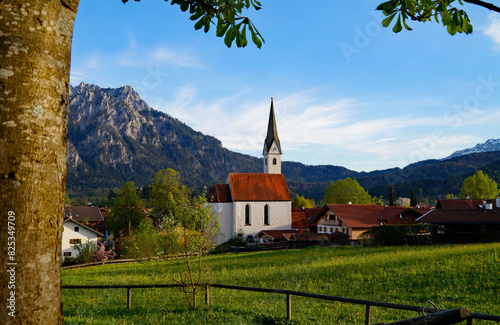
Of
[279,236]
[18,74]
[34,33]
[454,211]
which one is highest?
[34,33]

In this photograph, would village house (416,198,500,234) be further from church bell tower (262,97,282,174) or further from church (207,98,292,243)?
church bell tower (262,97,282,174)

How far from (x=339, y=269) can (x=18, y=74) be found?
72.1ft

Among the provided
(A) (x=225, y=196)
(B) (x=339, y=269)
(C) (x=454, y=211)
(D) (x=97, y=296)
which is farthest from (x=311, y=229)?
(D) (x=97, y=296)

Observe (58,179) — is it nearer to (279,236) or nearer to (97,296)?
(97,296)

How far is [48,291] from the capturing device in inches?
84.1

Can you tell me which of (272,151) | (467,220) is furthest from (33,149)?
(272,151)

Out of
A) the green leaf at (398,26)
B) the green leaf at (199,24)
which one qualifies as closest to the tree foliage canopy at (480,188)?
the green leaf at (398,26)

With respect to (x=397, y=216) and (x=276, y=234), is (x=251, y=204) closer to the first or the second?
(x=276, y=234)

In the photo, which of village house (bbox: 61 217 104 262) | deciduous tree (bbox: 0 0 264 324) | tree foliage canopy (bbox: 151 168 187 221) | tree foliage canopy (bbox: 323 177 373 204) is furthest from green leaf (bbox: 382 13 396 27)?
tree foliage canopy (bbox: 323 177 373 204)

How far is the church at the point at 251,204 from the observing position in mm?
59156

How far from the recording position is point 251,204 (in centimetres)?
5981

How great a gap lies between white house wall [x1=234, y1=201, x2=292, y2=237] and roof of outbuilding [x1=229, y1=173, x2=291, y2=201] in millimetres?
829

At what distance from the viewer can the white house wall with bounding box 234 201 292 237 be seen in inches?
2328

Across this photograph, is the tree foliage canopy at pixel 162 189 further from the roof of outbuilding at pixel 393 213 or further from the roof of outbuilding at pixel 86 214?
the roof of outbuilding at pixel 393 213
